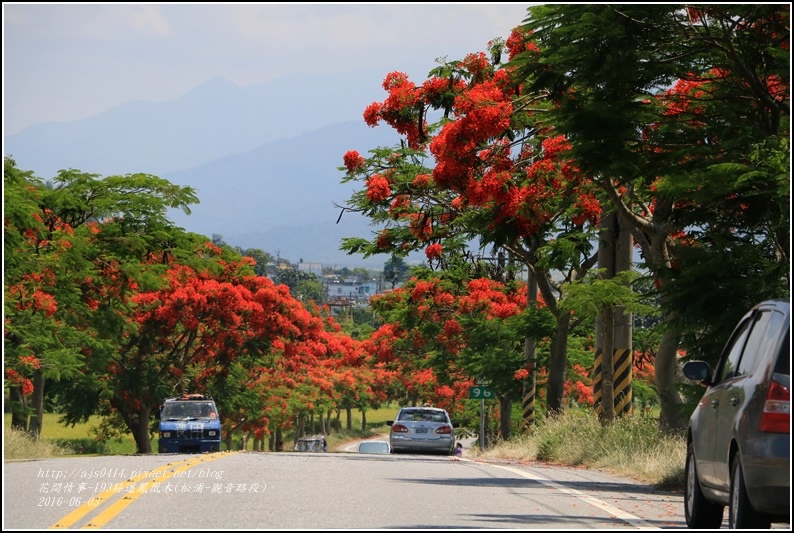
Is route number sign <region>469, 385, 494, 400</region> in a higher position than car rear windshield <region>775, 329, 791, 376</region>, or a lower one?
lower

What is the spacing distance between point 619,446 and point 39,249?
18179 mm

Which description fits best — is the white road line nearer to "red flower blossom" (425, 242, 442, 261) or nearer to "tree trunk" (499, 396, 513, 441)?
"red flower blossom" (425, 242, 442, 261)

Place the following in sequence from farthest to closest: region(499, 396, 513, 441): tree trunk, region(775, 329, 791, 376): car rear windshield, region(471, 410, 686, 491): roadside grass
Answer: region(499, 396, 513, 441): tree trunk, region(471, 410, 686, 491): roadside grass, region(775, 329, 791, 376): car rear windshield

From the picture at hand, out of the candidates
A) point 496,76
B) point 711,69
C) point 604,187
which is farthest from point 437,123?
point 711,69

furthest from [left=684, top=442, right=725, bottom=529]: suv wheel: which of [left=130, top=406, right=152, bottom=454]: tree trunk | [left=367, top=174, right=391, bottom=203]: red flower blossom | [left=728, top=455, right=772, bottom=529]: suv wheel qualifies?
[left=130, top=406, right=152, bottom=454]: tree trunk

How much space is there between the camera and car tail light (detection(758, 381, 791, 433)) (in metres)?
8.62

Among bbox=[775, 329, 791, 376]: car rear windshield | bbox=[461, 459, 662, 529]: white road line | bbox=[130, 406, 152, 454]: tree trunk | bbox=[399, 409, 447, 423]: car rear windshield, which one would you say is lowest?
bbox=[130, 406, 152, 454]: tree trunk

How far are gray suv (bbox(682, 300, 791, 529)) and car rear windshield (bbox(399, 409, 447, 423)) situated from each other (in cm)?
2456

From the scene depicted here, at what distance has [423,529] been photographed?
33.9 feet

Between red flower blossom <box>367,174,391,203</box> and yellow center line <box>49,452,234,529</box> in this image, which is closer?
yellow center line <box>49,452,234,529</box>

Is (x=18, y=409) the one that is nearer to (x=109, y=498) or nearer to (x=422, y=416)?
(x=422, y=416)

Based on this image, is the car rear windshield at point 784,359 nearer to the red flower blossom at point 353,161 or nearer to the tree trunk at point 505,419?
the red flower blossom at point 353,161

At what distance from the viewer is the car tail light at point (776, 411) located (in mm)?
8625

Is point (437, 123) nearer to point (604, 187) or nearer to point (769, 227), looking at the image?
point (604, 187)
